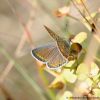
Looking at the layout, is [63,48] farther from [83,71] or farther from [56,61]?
[83,71]

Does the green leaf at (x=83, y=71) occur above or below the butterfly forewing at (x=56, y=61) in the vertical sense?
below

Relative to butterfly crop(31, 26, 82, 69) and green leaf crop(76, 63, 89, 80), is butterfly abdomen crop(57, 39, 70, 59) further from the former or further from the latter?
green leaf crop(76, 63, 89, 80)

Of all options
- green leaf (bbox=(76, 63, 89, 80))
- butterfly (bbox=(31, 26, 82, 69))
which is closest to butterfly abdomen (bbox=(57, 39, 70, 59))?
butterfly (bbox=(31, 26, 82, 69))

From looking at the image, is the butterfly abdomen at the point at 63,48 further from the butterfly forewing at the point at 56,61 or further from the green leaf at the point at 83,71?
the green leaf at the point at 83,71

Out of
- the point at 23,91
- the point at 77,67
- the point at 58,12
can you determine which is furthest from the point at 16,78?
the point at 77,67

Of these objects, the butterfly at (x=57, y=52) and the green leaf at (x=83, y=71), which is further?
the green leaf at (x=83, y=71)

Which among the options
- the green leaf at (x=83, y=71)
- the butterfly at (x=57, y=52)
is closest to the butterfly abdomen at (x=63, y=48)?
the butterfly at (x=57, y=52)

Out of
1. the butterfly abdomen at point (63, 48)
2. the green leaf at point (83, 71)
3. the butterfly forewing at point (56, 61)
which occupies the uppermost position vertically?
the butterfly abdomen at point (63, 48)

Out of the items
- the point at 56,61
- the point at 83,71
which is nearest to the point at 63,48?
the point at 56,61
